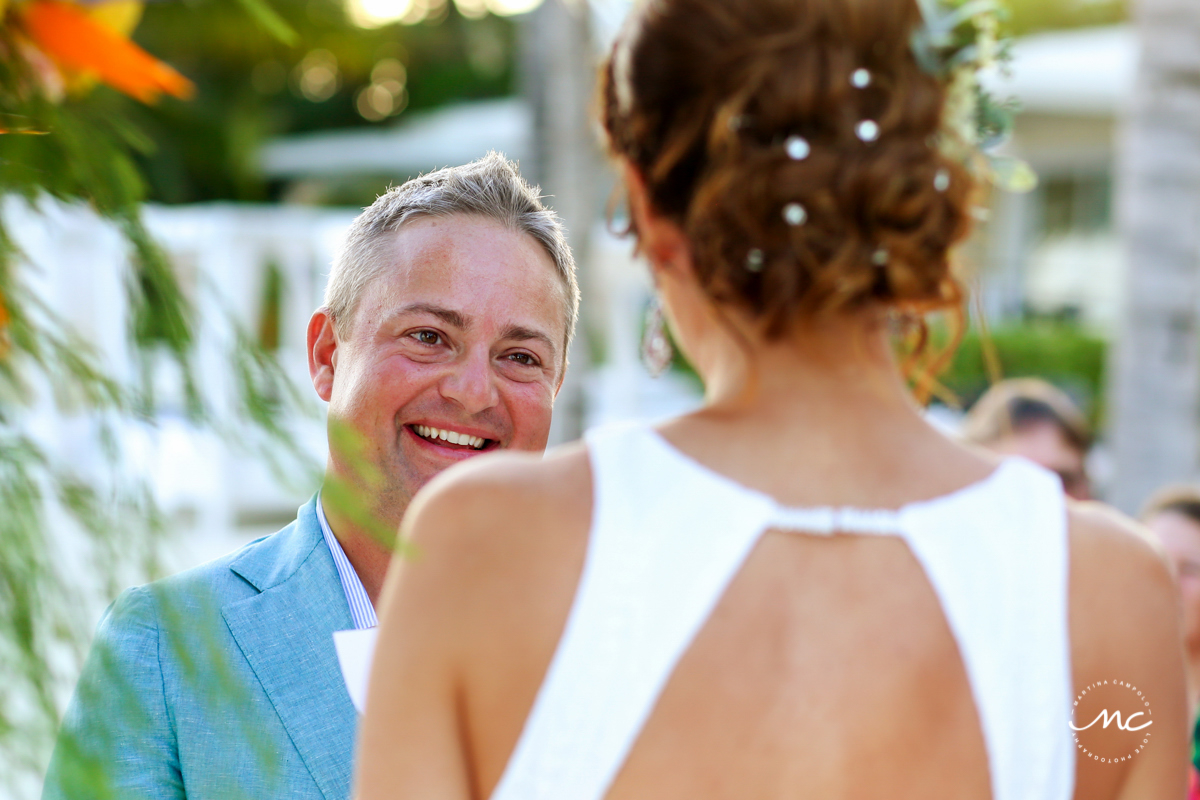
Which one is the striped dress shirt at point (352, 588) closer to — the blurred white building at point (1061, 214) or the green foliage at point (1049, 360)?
the green foliage at point (1049, 360)

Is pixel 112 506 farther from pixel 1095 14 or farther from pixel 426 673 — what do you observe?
pixel 1095 14

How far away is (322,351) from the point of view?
2320mm

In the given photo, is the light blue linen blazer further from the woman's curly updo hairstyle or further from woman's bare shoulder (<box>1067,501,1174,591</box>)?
woman's bare shoulder (<box>1067,501,1174,591</box>)

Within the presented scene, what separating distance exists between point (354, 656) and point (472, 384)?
0.55m

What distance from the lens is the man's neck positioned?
1996 millimetres

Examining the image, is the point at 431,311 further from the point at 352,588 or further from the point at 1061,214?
the point at 1061,214

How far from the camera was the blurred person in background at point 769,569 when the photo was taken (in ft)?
3.66

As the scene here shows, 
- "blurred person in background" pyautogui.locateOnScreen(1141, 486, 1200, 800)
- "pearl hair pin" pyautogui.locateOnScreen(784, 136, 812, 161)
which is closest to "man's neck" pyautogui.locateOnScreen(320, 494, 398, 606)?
"pearl hair pin" pyautogui.locateOnScreen(784, 136, 812, 161)

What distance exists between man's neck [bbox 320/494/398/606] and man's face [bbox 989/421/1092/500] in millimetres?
2982

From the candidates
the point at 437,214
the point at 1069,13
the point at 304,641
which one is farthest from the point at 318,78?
the point at 304,641

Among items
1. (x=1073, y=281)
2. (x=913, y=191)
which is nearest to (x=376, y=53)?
(x=1073, y=281)

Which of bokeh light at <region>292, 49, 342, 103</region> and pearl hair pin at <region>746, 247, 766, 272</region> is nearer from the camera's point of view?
pearl hair pin at <region>746, 247, 766, 272</region>

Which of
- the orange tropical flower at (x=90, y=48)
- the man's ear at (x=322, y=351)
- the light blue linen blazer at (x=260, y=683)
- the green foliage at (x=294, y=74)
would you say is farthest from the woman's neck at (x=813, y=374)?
the green foliage at (x=294, y=74)

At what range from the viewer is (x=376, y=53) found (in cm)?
2186
